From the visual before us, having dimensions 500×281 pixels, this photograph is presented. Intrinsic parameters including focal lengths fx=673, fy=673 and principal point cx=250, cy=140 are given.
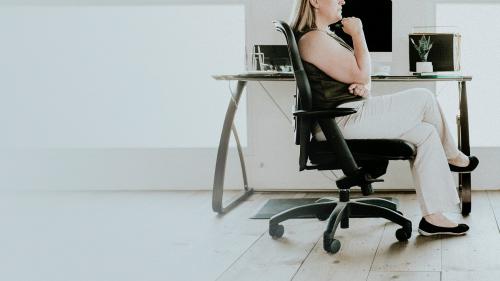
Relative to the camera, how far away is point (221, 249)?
291cm

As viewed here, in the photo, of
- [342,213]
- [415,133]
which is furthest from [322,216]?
[415,133]

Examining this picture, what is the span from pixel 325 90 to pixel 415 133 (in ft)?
1.45

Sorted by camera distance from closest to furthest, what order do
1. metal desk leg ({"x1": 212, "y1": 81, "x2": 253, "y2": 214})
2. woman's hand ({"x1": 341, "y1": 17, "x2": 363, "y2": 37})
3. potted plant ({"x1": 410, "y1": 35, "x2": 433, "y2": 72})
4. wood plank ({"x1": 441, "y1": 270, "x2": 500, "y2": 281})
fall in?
wood plank ({"x1": 441, "y1": 270, "x2": 500, "y2": 281}) → woman's hand ({"x1": 341, "y1": 17, "x2": 363, "y2": 37}) → metal desk leg ({"x1": 212, "y1": 81, "x2": 253, "y2": 214}) → potted plant ({"x1": 410, "y1": 35, "x2": 433, "y2": 72})

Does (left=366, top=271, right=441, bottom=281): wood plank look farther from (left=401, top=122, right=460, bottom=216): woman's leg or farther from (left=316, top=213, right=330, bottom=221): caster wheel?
(left=316, top=213, right=330, bottom=221): caster wheel

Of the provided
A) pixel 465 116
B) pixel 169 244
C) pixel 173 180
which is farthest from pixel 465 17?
pixel 169 244

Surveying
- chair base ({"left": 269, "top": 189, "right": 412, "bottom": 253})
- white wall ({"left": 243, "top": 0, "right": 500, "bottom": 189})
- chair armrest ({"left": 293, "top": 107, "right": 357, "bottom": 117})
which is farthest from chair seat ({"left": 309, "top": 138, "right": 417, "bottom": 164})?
white wall ({"left": 243, "top": 0, "right": 500, "bottom": 189})

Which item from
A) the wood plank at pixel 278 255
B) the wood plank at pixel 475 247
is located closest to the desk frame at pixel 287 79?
the wood plank at pixel 475 247

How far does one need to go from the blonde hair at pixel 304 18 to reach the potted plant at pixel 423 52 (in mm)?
1231

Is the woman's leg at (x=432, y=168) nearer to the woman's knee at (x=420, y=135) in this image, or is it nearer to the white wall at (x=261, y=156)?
the woman's knee at (x=420, y=135)

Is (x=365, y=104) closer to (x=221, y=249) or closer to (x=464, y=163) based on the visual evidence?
(x=464, y=163)

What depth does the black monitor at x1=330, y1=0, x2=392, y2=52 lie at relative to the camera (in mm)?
4027

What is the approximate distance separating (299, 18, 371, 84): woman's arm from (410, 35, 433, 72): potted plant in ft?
3.84

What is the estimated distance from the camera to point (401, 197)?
4129 mm

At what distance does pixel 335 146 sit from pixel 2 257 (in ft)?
4.62
